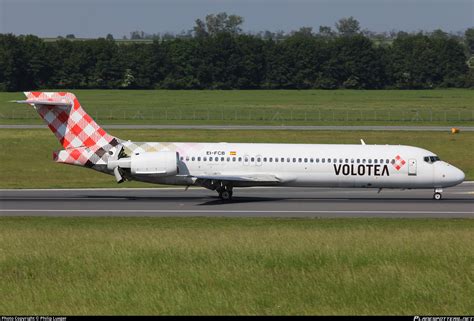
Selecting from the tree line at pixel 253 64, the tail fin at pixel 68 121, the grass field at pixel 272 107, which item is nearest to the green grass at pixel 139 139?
the tail fin at pixel 68 121

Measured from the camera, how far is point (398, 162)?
44.7 m

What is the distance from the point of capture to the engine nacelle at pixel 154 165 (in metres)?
43.8

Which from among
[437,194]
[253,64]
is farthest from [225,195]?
[253,64]

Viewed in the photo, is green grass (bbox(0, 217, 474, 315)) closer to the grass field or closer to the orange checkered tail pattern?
the orange checkered tail pattern

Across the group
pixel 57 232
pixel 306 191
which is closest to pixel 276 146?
pixel 306 191

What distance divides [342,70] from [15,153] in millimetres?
107045

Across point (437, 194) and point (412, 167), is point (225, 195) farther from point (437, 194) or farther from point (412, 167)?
point (437, 194)

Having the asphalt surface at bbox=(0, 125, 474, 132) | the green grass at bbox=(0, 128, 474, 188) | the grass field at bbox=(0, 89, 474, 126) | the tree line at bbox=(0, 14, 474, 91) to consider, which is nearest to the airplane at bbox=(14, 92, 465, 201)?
the green grass at bbox=(0, 128, 474, 188)

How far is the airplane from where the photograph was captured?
145 ft

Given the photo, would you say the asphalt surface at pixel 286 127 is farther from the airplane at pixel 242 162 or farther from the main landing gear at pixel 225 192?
the main landing gear at pixel 225 192

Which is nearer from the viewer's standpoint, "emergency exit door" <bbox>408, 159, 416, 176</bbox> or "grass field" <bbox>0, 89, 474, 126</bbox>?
"emergency exit door" <bbox>408, 159, 416, 176</bbox>

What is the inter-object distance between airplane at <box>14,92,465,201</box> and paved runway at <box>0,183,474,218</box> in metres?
1.01

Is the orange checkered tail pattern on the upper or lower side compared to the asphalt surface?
upper

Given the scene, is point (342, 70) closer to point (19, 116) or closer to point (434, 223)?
point (19, 116)
